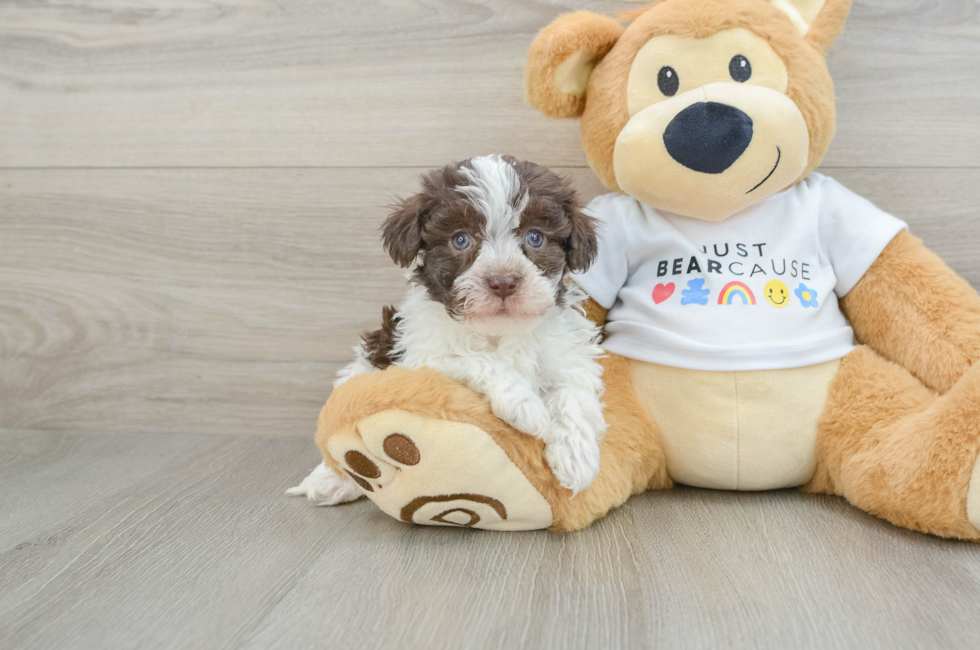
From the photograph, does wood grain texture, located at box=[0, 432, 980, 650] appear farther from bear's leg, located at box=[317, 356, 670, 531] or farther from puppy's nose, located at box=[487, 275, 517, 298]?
puppy's nose, located at box=[487, 275, 517, 298]

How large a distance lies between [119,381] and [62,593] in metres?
0.92

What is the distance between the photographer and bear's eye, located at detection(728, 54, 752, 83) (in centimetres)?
119

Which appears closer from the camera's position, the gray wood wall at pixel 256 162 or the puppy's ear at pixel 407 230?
the puppy's ear at pixel 407 230

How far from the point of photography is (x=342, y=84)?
1619 millimetres

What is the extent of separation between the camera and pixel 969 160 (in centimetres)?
149

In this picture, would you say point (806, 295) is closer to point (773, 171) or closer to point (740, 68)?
point (773, 171)

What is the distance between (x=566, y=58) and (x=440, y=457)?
72cm

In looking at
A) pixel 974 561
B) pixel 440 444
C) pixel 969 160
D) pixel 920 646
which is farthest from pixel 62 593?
pixel 969 160

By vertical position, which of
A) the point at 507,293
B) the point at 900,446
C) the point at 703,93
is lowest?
the point at 900,446

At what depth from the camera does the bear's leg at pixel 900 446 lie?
0.99m

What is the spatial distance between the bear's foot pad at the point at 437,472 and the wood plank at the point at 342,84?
791mm

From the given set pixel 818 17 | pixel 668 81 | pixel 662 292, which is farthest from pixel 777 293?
pixel 818 17

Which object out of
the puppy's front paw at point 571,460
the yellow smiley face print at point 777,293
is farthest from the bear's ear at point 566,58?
the puppy's front paw at point 571,460

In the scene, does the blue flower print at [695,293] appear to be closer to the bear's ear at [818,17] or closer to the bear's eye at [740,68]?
the bear's eye at [740,68]
